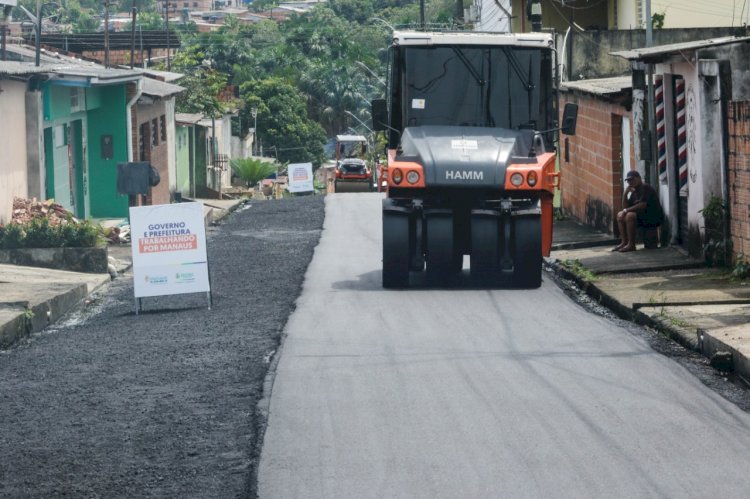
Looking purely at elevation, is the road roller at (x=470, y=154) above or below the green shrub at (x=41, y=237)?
above

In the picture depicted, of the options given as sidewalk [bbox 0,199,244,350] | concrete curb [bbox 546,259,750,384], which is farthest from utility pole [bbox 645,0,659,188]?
sidewalk [bbox 0,199,244,350]

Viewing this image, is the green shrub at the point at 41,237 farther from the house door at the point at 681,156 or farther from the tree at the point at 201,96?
the tree at the point at 201,96

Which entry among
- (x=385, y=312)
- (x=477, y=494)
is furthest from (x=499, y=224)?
(x=477, y=494)

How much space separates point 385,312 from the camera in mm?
15578

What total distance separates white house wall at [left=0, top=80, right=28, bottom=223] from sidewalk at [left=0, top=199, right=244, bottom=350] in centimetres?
247

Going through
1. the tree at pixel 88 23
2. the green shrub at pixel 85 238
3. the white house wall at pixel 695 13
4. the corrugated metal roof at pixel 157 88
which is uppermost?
the tree at pixel 88 23

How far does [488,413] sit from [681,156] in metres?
12.4

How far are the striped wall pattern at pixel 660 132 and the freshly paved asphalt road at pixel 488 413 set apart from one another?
23.7ft

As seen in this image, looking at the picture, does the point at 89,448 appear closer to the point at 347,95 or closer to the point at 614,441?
the point at 614,441

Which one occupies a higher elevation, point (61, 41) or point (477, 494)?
point (61, 41)

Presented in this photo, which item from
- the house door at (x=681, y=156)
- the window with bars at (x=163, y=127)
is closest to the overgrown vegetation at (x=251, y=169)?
the window with bars at (x=163, y=127)

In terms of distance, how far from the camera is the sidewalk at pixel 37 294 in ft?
52.4

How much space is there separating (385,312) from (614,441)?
6.98m

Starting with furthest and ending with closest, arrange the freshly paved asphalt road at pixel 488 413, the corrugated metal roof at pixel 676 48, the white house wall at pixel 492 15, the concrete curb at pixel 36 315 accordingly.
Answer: the white house wall at pixel 492 15 < the corrugated metal roof at pixel 676 48 < the concrete curb at pixel 36 315 < the freshly paved asphalt road at pixel 488 413
